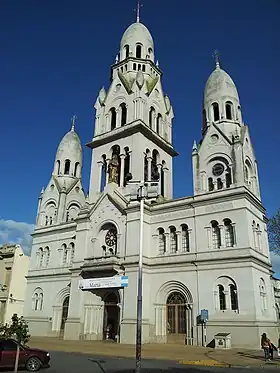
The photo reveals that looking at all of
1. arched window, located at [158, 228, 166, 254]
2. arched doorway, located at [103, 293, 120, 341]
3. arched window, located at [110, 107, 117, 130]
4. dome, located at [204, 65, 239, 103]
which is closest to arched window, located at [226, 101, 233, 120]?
dome, located at [204, 65, 239, 103]

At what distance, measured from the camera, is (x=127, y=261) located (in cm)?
3344

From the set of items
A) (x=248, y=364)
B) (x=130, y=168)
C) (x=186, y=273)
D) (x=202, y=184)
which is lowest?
(x=248, y=364)

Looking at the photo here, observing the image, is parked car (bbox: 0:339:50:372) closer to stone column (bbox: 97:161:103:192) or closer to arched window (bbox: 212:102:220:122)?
stone column (bbox: 97:161:103:192)

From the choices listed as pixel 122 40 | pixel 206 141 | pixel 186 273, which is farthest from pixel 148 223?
pixel 122 40

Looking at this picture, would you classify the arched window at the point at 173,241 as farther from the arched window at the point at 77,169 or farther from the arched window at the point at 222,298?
the arched window at the point at 77,169

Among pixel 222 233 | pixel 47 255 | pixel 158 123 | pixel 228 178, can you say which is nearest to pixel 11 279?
pixel 47 255

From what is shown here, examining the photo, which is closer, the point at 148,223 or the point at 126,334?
the point at 126,334

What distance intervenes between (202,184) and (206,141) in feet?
16.1

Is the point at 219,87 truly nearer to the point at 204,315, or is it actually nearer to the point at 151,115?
the point at 151,115

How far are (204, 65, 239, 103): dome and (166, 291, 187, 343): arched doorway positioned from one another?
881 inches

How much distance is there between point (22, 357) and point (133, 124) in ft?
99.0

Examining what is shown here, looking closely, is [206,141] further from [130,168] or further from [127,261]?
[127,261]

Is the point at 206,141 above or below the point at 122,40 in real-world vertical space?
below

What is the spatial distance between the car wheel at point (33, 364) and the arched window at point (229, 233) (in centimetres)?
1968
